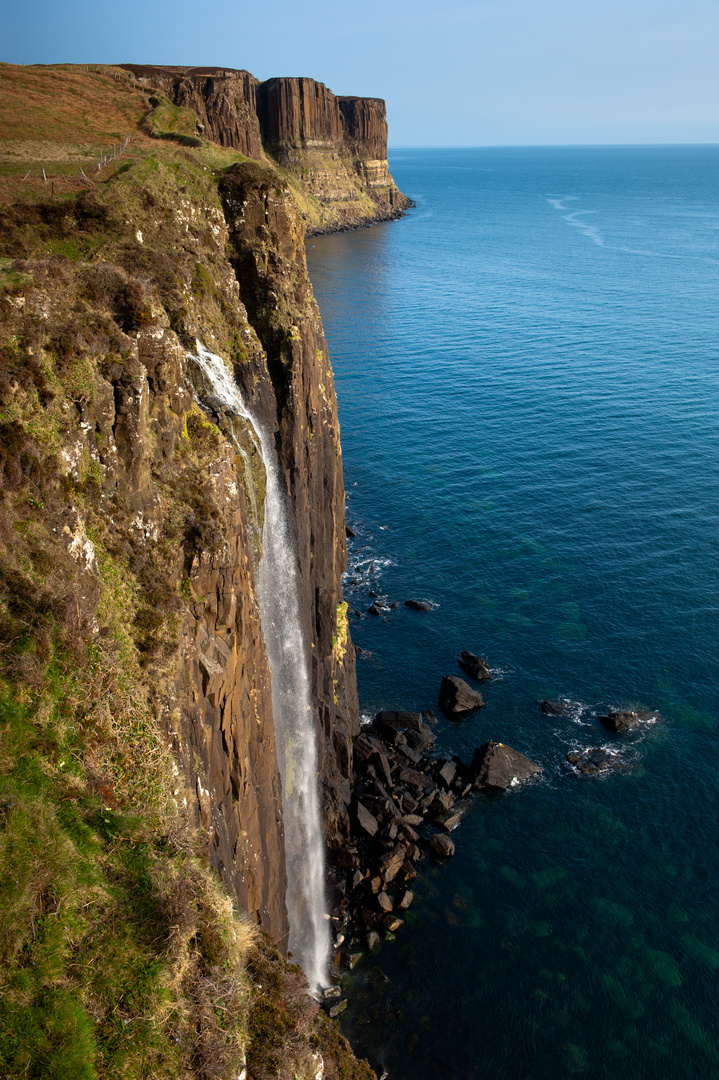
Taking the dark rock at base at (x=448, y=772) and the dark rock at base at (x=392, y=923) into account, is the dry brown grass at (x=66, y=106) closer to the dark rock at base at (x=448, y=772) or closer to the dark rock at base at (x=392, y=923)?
the dark rock at base at (x=448, y=772)

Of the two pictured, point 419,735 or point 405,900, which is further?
point 419,735

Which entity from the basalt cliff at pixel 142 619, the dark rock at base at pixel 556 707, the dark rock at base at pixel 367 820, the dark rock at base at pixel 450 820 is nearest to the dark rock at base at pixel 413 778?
the dark rock at base at pixel 450 820

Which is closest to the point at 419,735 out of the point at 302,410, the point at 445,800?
the point at 445,800

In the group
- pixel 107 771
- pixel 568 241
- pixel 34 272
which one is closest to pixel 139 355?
pixel 34 272

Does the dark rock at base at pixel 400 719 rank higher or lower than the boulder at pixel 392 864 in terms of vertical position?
higher

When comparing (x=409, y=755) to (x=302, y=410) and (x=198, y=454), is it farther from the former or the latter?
(x=198, y=454)

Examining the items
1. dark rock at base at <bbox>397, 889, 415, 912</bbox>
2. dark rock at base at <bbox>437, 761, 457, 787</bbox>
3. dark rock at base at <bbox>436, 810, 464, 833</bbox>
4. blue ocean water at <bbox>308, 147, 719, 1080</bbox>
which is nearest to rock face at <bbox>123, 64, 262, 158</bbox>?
blue ocean water at <bbox>308, 147, 719, 1080</bbox>

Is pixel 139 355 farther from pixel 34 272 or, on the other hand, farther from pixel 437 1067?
pixel 437 1067

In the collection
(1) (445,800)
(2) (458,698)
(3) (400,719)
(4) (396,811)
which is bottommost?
(1) (445,800)
